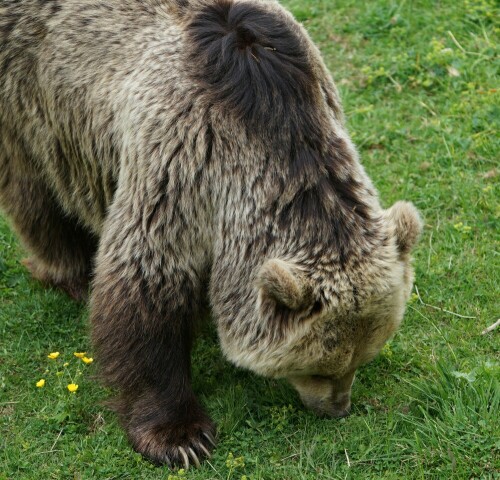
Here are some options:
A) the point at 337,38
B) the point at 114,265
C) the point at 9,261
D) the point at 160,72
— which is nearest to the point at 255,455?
the point at 114,265

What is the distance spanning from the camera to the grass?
4.90 metres

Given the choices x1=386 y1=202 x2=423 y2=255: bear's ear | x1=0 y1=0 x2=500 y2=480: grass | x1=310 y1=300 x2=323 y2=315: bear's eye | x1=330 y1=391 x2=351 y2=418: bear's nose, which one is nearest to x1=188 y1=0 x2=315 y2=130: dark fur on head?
x1=386 y1=202 x2=423 y2=255: bear's ear

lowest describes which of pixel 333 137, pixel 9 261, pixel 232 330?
pixel 9 261

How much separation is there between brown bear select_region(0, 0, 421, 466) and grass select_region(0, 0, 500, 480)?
0.79 ft

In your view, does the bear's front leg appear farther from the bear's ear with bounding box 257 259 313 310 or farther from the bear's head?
the bear's ear with bounding box 257 259 313 310

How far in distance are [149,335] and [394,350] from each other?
60.4 inches

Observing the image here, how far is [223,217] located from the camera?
4812mm

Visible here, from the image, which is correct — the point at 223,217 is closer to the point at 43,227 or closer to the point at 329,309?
the point at 329,309

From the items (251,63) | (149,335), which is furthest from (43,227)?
(251,63)

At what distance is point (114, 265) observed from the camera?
5.04m

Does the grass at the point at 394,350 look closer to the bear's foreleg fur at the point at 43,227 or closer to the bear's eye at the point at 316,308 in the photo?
the bear's foreleg fur at the point at 43,227

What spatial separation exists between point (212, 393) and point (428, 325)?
1.39 metres

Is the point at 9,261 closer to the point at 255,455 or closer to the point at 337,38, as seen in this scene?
the point at 255,455

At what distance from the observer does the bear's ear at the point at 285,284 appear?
4363mm
